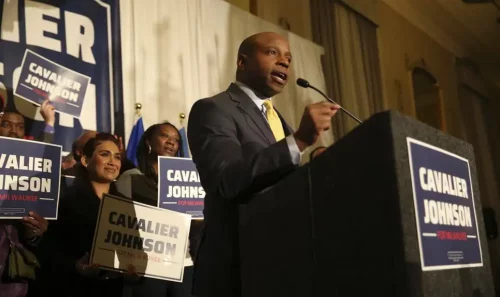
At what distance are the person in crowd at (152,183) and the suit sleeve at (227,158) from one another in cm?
114

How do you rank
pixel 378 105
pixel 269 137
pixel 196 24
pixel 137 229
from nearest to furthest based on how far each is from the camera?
pixel 269 137 → pixel 137 229 → pixel 196 24 → pixel 378 105

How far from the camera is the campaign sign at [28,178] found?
1.94 metres

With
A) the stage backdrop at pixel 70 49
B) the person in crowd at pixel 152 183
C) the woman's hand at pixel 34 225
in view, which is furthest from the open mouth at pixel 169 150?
the woman's hand at pixel 34 225

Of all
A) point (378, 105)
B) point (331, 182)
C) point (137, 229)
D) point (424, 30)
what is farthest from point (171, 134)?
point (424, 30)

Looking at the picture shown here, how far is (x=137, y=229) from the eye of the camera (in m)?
2.01

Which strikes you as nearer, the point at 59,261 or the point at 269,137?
the point at 269,137

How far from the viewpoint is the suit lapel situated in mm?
1277

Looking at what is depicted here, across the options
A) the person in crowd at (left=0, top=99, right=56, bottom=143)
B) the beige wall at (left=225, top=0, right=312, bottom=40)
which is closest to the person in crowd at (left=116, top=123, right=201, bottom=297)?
the person in crowd at (left=0, top=99, right=56, bottom=143)

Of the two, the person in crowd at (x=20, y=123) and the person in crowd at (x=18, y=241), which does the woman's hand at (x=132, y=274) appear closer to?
the person in crowd at (x=18, y=241)

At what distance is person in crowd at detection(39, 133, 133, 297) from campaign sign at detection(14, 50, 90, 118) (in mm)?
216

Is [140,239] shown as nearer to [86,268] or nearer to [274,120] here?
[86,268]

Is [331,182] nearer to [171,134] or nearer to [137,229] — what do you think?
[137,229]

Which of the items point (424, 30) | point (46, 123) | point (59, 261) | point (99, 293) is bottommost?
point (99, 293)

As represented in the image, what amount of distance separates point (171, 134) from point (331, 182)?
1912mm
